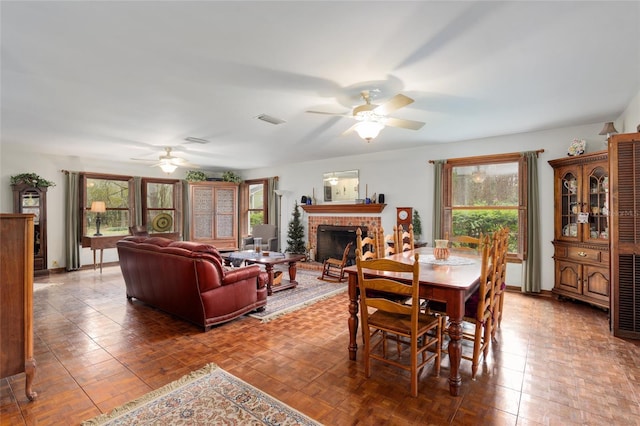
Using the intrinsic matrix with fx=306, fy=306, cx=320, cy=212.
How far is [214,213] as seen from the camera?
28.2ft

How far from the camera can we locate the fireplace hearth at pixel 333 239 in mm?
6891

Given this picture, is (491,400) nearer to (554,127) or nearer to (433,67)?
(433,67)

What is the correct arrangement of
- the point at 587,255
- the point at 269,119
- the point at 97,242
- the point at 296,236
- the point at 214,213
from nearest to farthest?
the point at 587,255
the point at 269,119
the point at 97,242
the point at 296,236
the point at 214,213

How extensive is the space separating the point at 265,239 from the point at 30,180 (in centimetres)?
484

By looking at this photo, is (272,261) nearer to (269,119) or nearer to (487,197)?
(269,119)

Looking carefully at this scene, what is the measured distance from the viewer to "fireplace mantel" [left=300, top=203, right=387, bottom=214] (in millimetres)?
6426

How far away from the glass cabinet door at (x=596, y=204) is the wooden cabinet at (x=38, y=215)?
9526 mm

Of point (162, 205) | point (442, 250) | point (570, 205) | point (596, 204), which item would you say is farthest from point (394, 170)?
point (162, 205)

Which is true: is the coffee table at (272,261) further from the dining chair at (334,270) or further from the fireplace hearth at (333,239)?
the fireplace hearth at (333,239)

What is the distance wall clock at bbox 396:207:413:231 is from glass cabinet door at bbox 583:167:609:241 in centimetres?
255

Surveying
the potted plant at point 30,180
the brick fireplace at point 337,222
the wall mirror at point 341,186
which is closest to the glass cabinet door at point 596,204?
the brick fireplace at point 337,222

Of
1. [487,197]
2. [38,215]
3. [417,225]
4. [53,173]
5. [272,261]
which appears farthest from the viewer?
[53,173]

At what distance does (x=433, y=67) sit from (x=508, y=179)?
11.1 ft

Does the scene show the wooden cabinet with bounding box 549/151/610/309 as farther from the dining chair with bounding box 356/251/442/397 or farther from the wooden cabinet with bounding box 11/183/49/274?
the wooden cabinet with bounding box 11/183/49/274
